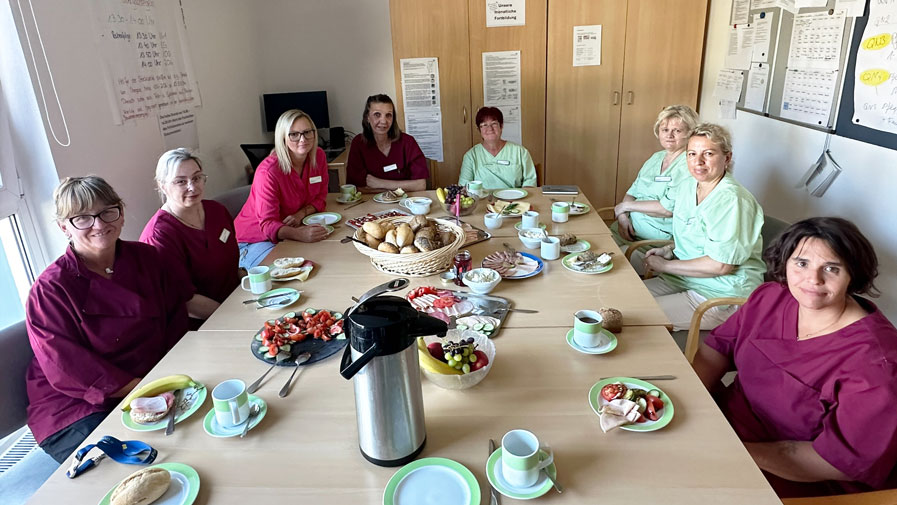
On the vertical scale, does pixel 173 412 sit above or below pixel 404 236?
below

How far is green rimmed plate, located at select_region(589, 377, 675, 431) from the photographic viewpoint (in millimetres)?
1081

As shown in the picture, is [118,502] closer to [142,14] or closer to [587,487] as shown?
[587,487]

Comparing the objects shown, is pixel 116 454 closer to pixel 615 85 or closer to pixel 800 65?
pixel 800 65

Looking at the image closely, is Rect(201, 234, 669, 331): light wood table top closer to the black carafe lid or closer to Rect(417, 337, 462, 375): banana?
Rect(417, 337, 462, 375): banana

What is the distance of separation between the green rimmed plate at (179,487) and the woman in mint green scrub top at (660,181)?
2.48 m

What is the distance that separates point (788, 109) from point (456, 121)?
223 cm

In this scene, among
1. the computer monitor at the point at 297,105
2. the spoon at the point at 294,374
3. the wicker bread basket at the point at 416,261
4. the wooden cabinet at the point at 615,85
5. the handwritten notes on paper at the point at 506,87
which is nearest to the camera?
the spoon at the point at 294,374

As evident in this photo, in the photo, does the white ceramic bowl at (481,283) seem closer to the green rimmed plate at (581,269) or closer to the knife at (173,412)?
the green rimmed plate at (581,269)

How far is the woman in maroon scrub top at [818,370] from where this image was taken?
1.12 m

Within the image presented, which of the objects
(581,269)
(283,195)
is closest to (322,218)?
(283,195)

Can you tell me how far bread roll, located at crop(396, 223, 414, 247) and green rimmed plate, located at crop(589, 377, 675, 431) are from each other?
913mm

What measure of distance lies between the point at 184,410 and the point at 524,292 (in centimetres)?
104

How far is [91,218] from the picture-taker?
1514 mm

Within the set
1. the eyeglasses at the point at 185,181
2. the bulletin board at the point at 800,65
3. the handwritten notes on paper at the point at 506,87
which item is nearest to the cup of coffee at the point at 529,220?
the eyeglasses at the point at 185,181
